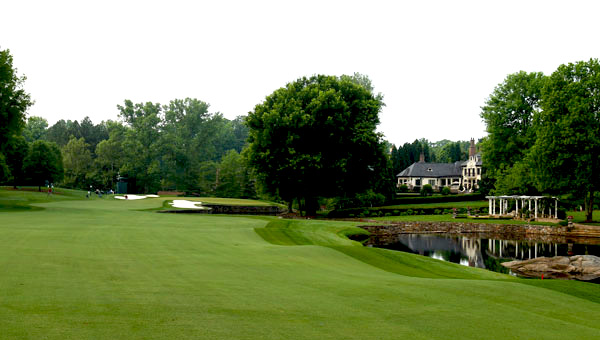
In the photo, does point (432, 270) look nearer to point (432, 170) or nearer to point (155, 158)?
point (155, 158)

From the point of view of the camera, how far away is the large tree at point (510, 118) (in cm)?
5094

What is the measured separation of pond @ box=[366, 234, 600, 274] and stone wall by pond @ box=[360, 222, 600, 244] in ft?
4.25

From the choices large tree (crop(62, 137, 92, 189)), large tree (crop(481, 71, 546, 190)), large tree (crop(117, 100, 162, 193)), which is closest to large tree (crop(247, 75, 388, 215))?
large tree (crop(481, 71, 546, 190))

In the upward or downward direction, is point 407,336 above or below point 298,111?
below

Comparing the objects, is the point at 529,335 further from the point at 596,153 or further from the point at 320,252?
the point at 596,153

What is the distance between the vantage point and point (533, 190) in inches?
2002

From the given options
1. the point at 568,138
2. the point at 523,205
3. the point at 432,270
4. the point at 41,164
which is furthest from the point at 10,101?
the point at 523,205

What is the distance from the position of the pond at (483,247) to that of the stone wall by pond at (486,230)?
4.25ft

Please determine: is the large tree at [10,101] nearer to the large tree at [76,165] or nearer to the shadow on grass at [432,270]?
the shadow on grass at [432,270]

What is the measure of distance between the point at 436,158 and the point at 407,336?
147704 mm

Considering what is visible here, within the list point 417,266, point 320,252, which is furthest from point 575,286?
point 320,252

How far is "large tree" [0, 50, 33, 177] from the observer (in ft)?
113

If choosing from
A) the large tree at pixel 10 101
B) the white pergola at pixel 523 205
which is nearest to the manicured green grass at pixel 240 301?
the large tree at pixel 10 101

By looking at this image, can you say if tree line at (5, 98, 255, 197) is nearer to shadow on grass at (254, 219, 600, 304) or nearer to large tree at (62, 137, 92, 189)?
large tree at (62, 137, 92, 189)
